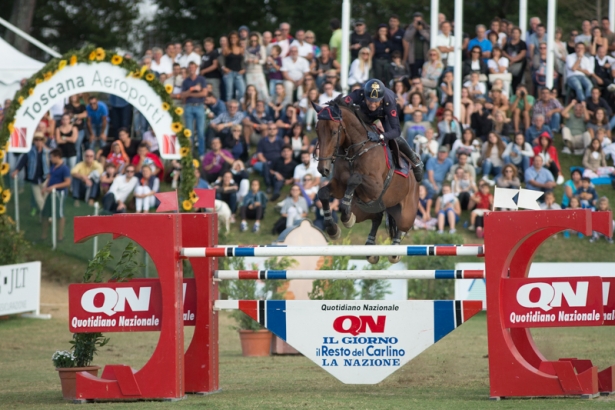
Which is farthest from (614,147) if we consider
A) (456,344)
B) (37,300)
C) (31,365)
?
(31,365)

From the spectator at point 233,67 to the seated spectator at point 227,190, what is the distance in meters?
2.69

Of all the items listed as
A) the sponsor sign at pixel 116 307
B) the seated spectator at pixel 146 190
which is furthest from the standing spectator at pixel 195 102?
the sponsor sign at pixel 116 307

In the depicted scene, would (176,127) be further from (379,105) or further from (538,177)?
(538,177)

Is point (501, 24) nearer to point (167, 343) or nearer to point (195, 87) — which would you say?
point (195, 87)

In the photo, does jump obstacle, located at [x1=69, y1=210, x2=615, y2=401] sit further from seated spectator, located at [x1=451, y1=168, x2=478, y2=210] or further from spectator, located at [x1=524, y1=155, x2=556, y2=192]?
spectator, located at [x1=524, y1=155, x2=556, y2=192]

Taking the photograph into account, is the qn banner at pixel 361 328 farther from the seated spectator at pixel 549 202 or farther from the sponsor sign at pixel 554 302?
the seated spectator at pixel 549 202

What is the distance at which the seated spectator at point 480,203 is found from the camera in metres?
17.9

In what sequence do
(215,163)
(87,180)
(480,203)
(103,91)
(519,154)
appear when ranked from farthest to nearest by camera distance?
(215,163), (519,154), (87,180), (480,203), (103,91)

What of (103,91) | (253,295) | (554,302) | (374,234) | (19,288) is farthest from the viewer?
(19,288)

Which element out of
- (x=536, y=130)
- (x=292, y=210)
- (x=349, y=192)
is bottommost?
(x=292, y=210)

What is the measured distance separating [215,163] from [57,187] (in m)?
3.07

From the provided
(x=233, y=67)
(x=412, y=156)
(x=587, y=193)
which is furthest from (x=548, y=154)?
(x=412, y=156)

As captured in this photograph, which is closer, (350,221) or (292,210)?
(350,221)

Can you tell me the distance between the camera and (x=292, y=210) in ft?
58.6
